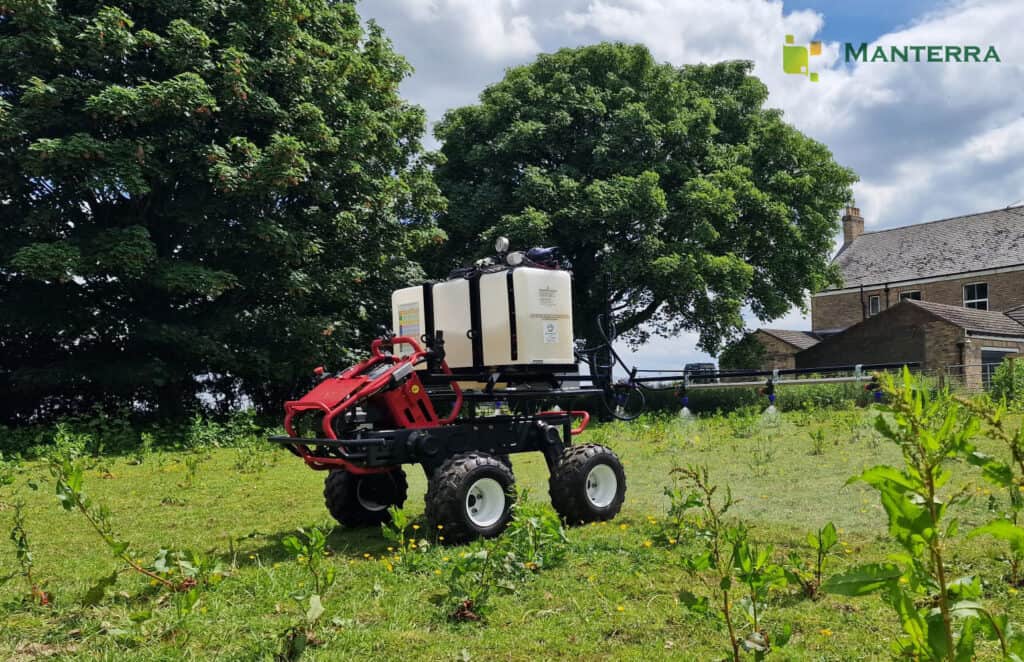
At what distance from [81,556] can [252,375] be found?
45.6 feet

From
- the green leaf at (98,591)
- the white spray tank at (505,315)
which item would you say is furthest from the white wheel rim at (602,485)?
the green leaf at (98,591)

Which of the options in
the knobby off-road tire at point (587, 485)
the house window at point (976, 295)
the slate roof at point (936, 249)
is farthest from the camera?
the slate roof at point (936, 249)

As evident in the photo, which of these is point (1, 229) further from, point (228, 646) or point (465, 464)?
point (228, 646)

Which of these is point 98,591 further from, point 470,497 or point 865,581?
point 865,581

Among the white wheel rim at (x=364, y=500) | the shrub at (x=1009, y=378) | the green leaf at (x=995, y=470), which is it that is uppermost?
the green leaf at (x=995, y=470)

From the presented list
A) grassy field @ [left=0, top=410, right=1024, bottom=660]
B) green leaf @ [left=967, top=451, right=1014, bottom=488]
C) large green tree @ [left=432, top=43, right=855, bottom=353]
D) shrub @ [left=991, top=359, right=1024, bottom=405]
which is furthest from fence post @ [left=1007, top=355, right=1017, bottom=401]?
green leaf @ [left=967, top=451, right=1014, bottom=488]

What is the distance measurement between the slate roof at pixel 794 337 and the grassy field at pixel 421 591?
112 feet

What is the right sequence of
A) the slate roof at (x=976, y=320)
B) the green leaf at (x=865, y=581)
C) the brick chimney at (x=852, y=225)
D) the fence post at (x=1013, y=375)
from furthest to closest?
the brick chimney at (x=852, y=225)
the slate roof at (x=976, y=320)
the fence post at (x=1013, y=375)
the green leaf at (x=865, y=581)

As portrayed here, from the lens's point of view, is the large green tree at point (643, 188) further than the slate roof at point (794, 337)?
No

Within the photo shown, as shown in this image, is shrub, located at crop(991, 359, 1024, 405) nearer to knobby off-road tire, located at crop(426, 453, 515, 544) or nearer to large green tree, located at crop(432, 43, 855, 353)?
large green tree, located at crop(432, 43, 855, 353)

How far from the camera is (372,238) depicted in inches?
832

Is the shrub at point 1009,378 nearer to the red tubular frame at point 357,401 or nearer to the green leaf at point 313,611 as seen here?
the red tubular frame at point 357,401

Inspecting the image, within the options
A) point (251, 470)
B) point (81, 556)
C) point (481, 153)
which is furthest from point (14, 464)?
point (481, 153)

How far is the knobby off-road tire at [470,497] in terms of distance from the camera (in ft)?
21.5
